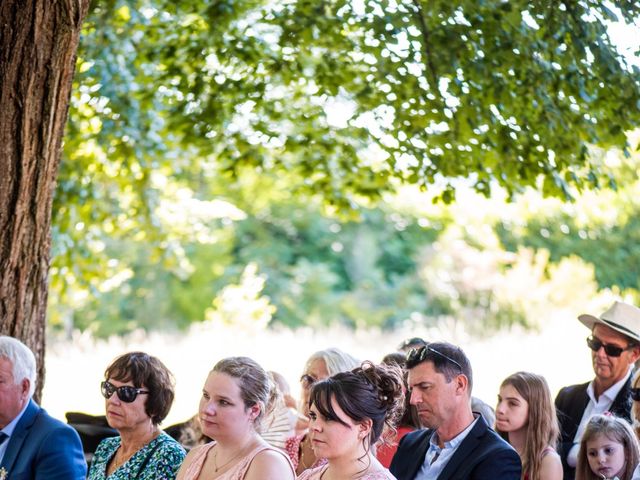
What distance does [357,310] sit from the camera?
29484 millimetres

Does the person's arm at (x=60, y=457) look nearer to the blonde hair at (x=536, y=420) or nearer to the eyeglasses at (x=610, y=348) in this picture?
the blonde hair at (x=536, y=420)

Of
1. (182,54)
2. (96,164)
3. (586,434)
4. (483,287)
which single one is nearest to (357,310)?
(483,287)

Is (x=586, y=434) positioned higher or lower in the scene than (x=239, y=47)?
lower

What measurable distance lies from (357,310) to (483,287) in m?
3.98

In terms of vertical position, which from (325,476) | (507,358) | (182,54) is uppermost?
(182,54)

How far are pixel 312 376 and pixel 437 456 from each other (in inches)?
54.1

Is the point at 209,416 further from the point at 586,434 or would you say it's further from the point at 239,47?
the point at 239,47

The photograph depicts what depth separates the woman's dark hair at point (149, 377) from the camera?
527cm

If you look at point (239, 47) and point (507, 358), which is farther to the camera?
point (507, 358)

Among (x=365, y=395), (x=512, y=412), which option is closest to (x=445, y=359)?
(x=365, y=395)

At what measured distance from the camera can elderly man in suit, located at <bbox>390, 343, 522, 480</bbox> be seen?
4617 mm

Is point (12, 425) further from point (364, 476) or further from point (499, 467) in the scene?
point (499, 467)

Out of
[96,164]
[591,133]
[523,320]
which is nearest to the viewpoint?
[591,133]

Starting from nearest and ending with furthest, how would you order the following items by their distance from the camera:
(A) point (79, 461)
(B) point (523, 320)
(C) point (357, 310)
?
(A) point (79, 461) → (B) point (523, 320) → (C) point (357, 310)
